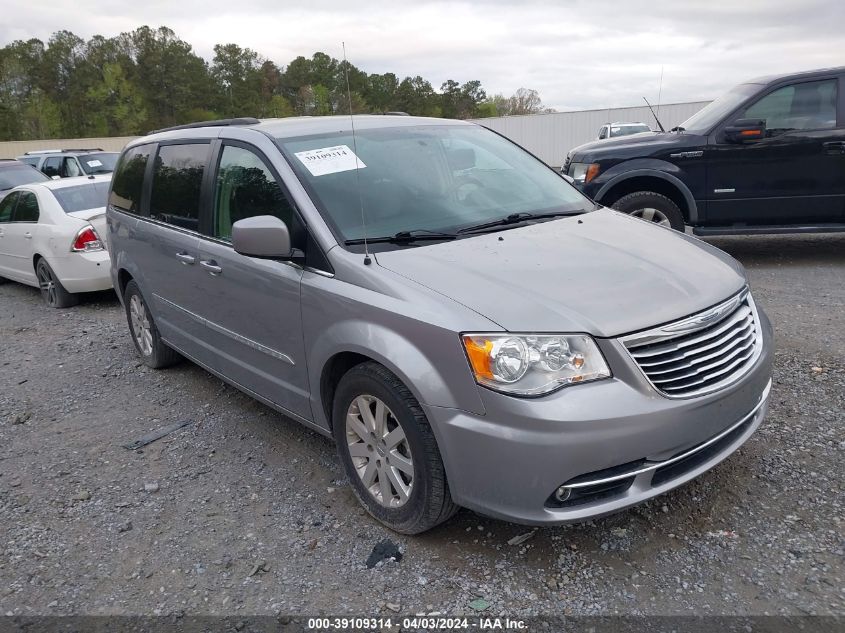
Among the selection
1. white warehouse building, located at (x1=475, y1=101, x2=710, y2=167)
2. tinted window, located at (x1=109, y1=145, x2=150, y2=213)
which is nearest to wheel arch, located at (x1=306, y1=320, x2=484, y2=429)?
tinted window, located at (x1=109, y1=145, x2=150, y2=213)

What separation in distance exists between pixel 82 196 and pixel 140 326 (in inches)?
135

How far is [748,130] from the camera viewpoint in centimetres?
707

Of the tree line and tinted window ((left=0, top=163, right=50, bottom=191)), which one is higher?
the tree line

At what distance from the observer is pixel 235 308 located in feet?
12.6

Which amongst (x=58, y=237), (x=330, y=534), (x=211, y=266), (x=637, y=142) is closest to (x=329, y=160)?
(x=211, y=266)

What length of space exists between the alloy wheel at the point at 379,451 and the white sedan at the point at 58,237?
5457mm

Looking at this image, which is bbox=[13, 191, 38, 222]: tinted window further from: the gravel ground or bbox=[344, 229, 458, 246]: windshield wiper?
bbox=[344, 229, 458, 246]: windshield wiper

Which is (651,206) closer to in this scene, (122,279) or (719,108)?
(719,108)

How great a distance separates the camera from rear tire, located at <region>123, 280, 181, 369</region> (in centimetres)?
532

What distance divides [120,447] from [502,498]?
269 cm

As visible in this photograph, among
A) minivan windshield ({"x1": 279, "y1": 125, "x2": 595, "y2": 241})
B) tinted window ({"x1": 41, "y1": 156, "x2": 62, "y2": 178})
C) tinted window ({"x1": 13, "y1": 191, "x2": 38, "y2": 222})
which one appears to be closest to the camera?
minivan windshield ({"x1": 279, "y1": 125, "x2": 595, "y2": 241})

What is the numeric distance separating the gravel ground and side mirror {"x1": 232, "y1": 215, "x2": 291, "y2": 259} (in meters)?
1.24

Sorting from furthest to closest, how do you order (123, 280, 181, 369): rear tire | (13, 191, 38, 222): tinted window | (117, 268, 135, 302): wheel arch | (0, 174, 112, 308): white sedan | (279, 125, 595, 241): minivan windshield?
1. (13, 191, 38, 222): tinted window
2. (0, 174, 112, 308): white sedan
3. (117, 268, 135, 302): wheel arch
4. (123, 280, 181, 369): rear tire
5. (279, 125, 595, 241): minivan windshield

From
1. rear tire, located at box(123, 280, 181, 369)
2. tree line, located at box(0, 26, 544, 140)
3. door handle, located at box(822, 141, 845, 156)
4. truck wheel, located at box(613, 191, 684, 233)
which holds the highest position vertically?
tree line, located at box(0, 26, 544, 140)
